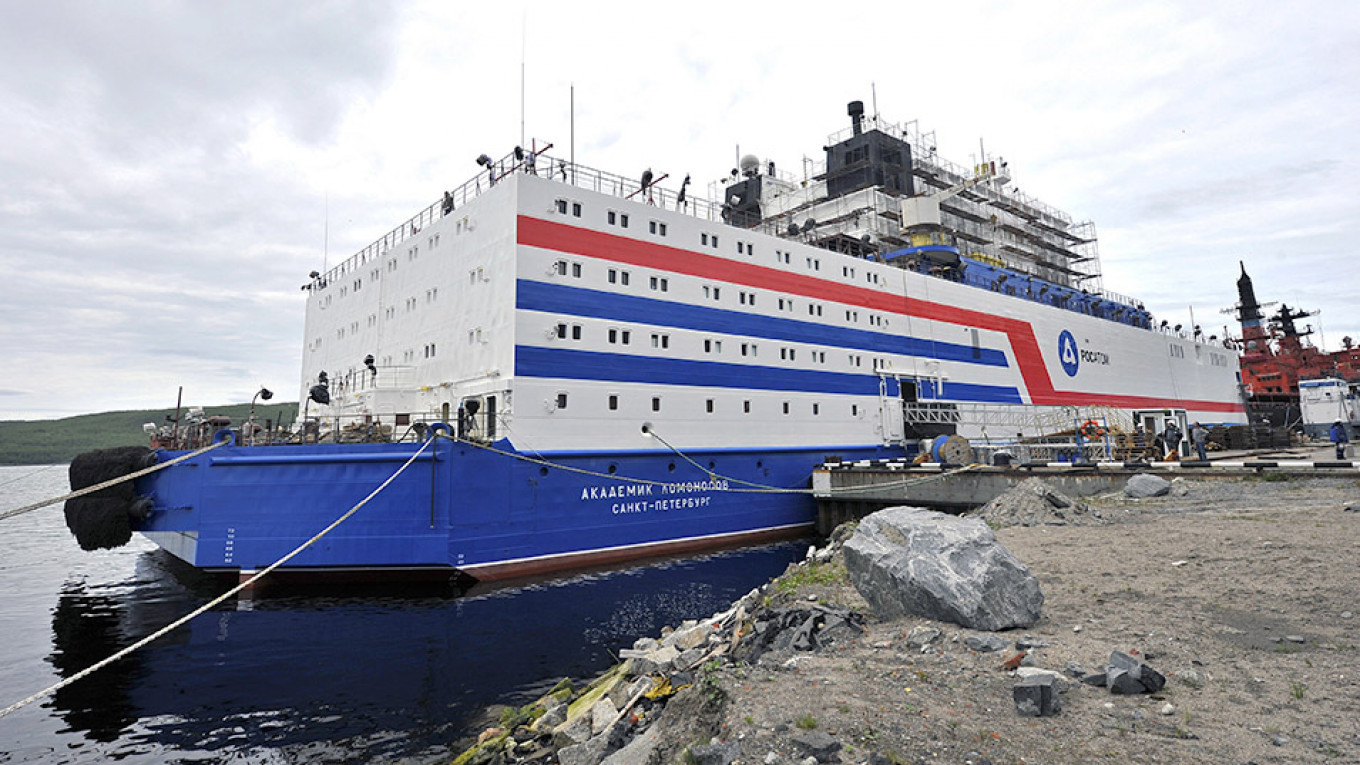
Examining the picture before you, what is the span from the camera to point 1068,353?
94.2 feet

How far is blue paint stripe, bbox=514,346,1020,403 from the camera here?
14.4 meters

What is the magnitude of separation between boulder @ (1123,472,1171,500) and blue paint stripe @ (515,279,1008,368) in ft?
30.7

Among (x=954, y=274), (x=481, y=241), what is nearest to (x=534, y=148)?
(x=481, y=241)

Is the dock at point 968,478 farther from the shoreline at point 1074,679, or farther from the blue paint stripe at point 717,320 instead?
the shoreline at point 1074,679

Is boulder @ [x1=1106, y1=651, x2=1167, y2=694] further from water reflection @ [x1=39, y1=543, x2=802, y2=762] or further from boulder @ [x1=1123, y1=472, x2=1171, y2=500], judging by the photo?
boulder @ [x1=1123, y1=472, x2=1171, y2=500]

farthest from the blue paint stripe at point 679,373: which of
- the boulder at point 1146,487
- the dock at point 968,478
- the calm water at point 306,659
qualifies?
the boulder at point 1146,487

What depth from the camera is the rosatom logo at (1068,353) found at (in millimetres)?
28422

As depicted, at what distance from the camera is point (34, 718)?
7.46 m

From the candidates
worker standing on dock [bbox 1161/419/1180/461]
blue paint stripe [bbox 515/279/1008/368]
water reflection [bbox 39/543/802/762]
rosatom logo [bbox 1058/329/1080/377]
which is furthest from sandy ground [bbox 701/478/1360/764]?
rosatom logo [bbox 1058/329/1080/377]

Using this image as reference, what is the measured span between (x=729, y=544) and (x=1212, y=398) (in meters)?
38.9

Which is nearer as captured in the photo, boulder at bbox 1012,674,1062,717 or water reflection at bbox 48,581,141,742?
boulder at bbox 1012,674,1062,717

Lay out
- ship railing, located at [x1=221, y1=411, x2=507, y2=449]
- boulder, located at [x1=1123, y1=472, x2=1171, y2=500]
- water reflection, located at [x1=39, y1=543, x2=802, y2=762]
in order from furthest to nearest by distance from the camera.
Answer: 1. ship railing, located at [x1=221, y1=411, x2=507, y2=449]
2. boulder, located at [x1=1123, y1=472, x2=1171, y2=500]
3. water reflection, located at [x1=39, y1=543, x2=802, y2=762]

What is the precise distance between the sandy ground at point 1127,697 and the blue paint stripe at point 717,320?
31.7 ft

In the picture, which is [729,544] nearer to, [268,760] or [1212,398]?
[268,760]
